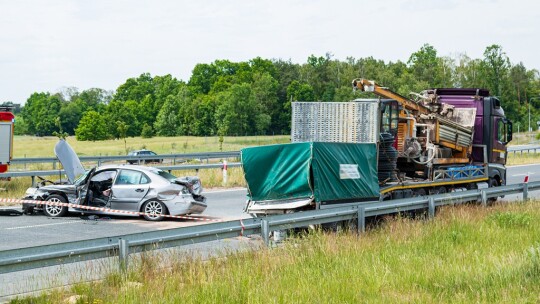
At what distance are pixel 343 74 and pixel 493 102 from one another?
330ft

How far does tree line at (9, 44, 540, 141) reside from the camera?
107 m

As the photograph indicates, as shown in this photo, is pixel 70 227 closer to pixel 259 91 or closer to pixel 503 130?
pixel 503 130

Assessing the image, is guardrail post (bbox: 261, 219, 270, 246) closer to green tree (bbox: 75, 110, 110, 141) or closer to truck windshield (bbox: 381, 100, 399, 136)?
truck windshield (bbox: 381, 100, 399, 136)

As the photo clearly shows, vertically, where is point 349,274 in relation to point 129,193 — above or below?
below

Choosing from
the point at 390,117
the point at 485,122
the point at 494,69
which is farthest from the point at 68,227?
the point at 494,69

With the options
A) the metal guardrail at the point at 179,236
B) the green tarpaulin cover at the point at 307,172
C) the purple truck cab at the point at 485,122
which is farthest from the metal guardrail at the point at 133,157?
the metal guardrail at the point at 179,236

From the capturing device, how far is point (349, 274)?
994 cm

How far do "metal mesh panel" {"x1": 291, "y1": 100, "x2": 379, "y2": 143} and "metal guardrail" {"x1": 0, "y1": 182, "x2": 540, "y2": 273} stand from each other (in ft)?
8.54

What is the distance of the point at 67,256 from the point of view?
29.9 ft

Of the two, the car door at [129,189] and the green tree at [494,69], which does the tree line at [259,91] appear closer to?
the green tree at [494,69]

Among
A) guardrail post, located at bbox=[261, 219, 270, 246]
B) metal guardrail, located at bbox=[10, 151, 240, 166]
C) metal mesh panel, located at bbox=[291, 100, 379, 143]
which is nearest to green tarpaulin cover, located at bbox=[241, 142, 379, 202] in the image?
metal mesh panel, located at bbox=[291, 100, 379, 143]

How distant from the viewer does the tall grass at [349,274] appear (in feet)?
28.6

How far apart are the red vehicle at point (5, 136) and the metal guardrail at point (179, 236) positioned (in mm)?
13193

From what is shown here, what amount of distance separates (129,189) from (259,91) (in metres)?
96.8
